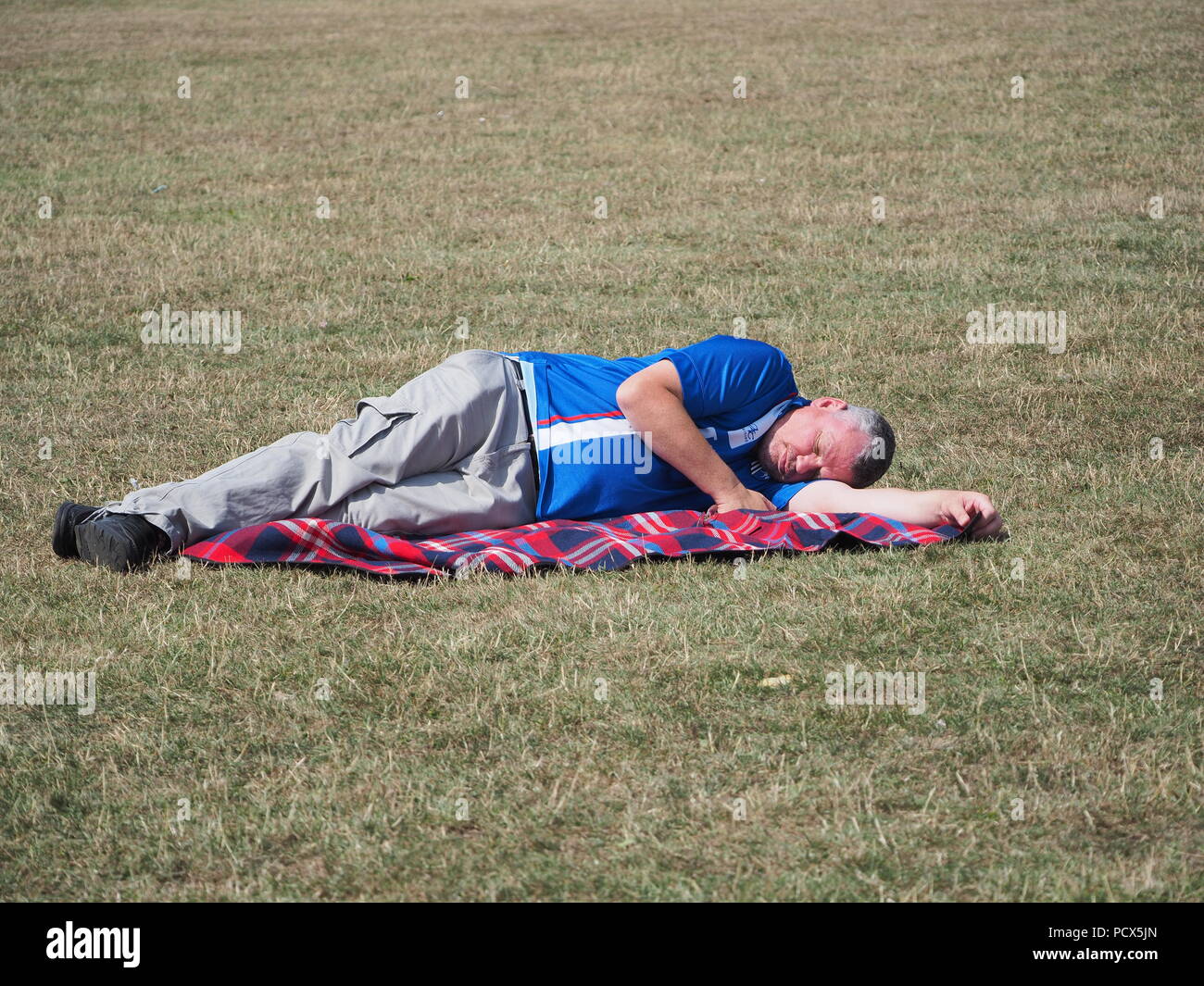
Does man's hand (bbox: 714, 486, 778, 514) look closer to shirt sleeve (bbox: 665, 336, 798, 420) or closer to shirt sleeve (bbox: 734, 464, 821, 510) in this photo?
shirt sleeve (bbox: 734, 464, 821, 510)

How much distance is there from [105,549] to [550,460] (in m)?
1.79

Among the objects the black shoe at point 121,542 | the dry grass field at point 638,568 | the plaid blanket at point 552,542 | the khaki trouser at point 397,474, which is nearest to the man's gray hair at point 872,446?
the plaid blanket at point 552,542

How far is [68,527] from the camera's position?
512cm

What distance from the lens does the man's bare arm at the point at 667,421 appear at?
16.6 feet

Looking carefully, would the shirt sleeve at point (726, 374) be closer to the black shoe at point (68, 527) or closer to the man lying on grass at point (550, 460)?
the man lying on grass at point (550, 460)

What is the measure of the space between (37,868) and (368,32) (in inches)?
857

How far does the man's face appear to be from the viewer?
5.34 meters

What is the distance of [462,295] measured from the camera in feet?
31.7

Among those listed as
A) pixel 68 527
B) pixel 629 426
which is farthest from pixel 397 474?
pixel 68 527

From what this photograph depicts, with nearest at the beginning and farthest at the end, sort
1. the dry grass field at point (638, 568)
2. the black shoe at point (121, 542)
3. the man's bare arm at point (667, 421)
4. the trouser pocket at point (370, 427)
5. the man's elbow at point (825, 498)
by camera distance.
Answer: the dry grass field at point (638, 568), the black shoe at point (121, 542), the man's bare arm at point (667, 421), the trouser pocket at point (370, 427), the man's elbow at point (825, 498)

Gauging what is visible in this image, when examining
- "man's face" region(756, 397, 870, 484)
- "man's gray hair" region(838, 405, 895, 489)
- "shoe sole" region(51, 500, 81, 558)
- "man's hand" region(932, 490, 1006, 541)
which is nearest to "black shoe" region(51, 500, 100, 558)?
"shoe sole" region(51, 500, 81, 558)

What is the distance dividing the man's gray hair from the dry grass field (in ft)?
1.44

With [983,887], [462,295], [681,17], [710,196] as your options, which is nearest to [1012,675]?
[983,887]
